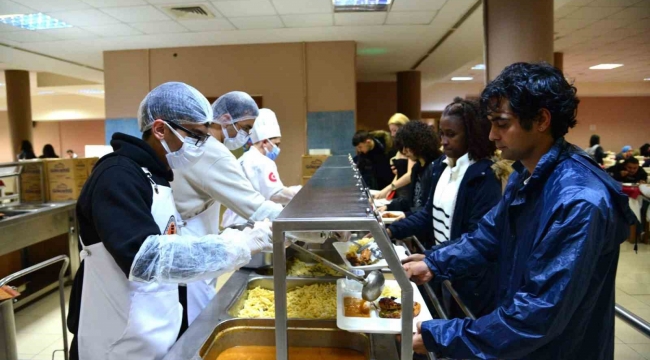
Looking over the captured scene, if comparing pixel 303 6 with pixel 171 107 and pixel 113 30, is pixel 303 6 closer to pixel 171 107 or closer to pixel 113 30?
pixel 113 30

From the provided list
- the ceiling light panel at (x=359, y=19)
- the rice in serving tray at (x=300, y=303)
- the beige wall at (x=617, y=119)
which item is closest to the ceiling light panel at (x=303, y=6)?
the ceiling light panel at (x=359, y=19)

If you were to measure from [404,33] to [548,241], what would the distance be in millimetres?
5021

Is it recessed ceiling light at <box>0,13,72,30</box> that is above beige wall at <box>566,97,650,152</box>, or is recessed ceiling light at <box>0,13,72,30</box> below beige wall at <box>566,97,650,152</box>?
above

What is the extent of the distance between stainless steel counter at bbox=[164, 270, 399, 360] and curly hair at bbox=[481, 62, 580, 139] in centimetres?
66

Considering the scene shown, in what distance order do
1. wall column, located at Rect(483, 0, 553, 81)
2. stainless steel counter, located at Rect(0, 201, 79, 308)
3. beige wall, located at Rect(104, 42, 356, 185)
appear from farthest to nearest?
beige wall, located at Rect(104, 42, 356, 185) → wall column, located at Rect(483, 0, 553, 81) → stainless steel counter, located at Rect(0, 201, 79, 308)

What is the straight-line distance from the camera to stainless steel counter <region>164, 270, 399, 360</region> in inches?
40.7

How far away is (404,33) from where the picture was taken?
17.6 ft

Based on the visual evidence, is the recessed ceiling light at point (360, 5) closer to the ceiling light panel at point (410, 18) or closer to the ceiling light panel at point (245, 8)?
the ceiling light panel at point (410, 18)

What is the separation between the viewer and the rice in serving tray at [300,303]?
1.25 meters

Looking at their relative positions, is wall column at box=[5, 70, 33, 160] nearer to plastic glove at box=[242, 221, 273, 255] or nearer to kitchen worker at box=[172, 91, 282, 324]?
kitchen worker at box=[172, 91, 282, 324]

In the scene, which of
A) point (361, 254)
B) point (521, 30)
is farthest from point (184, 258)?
point (521, 30)

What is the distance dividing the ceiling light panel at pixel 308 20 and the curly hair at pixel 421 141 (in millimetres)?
2229

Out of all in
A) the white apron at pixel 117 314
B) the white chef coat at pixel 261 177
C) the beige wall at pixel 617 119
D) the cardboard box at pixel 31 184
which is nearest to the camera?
the white apron at pixel 117 314

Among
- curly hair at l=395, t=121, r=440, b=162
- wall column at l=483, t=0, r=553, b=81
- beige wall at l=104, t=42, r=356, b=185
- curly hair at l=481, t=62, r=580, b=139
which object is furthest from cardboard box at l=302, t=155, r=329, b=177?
curly hair at l=481, t=62, r=580, b=139
